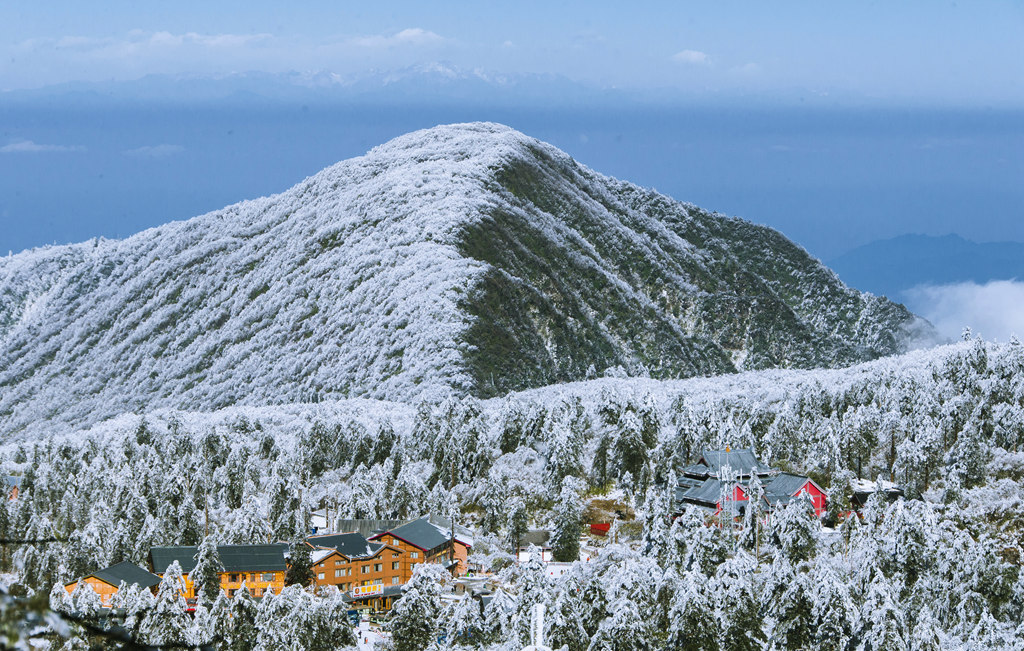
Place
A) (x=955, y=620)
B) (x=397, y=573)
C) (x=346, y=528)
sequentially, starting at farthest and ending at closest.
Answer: (x=346, y=528) → (x=397, y=573) → (x=955, y=620)

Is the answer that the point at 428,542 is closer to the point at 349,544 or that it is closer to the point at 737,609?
the point at 349,544

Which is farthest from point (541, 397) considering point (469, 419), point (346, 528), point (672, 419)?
point (346, 528)

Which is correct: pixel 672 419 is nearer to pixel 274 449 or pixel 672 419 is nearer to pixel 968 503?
pixel 968 503

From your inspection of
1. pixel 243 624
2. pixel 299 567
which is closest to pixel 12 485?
pixel 299 567

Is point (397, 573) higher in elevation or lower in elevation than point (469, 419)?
lower

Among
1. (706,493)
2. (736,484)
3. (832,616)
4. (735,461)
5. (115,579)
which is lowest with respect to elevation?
(115,579)

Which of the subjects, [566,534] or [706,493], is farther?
[706,493]

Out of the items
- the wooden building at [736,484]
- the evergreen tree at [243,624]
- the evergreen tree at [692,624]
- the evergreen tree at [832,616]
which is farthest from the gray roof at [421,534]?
the evergreen tree at [832,616]
